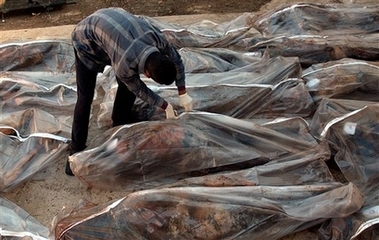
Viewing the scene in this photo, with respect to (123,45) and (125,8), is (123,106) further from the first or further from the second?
(125,8)

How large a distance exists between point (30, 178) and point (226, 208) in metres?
1.59

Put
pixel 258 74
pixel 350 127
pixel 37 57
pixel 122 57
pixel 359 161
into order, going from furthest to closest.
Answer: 1. pixel 37 57
2. pixel 258 74
3. pixel 350 127
4. pixel 359 161
5. pixel 122 57

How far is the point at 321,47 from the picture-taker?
4.35 m

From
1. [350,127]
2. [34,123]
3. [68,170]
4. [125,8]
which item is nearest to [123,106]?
[68,170]

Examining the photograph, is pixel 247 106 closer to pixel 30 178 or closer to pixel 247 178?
pixel 247 178

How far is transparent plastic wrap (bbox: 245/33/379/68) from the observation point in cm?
429

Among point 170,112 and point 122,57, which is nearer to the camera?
point 122,57

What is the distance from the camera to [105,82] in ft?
14.3

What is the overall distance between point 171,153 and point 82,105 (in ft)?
2.47

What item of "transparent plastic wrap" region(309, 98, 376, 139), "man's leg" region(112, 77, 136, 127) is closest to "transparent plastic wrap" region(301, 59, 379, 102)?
"transparent plastic wrap" region(309, 98, 376, 139)

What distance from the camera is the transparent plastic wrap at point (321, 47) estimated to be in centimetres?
429

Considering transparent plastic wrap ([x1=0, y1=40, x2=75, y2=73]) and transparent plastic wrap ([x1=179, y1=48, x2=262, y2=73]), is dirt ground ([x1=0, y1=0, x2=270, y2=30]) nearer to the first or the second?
transparent plastic wrap ([x1=0, y1=40, x2=75, y2=73])

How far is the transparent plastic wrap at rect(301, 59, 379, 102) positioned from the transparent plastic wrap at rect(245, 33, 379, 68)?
1.19ft

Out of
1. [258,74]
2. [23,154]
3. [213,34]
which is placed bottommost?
[23,154]
